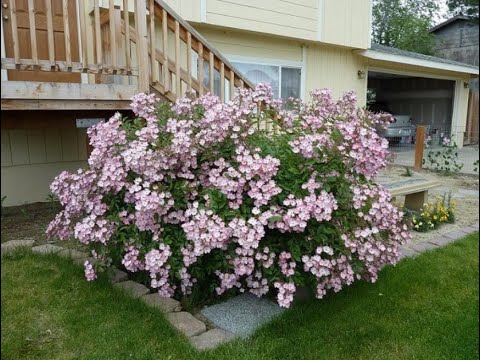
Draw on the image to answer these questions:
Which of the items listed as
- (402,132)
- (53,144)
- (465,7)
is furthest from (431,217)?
(53,144)

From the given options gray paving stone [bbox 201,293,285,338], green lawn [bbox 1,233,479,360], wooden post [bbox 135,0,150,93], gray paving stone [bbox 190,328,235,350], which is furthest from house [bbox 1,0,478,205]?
gray paving stone [bbox 201,293,285,338]

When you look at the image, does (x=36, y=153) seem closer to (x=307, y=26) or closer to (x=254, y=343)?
(x=254, y=343)

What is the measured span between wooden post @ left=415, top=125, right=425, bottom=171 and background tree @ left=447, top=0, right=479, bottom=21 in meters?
7.38

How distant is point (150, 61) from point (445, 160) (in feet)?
19.4

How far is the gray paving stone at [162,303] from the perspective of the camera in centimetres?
254

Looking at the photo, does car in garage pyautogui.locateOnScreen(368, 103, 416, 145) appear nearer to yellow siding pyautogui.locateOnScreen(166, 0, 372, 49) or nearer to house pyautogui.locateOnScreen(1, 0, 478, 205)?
house pyautogui.locateOnScreen(1, 0, 478, 205)

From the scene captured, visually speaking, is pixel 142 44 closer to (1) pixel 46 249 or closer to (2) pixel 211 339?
(1) pixel 46 249

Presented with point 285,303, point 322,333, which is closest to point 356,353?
point 322,333

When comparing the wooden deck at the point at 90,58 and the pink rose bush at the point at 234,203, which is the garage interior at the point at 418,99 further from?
the pink rose bush at the point at 234,203

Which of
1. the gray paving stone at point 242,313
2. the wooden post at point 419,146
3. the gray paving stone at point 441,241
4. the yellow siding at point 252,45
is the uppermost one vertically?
the yellow siding at point 252,45

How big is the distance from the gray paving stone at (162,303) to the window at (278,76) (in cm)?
519

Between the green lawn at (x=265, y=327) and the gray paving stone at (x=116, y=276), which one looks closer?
the green lawn at (x=265, y=327)

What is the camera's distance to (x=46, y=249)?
325 centimetres

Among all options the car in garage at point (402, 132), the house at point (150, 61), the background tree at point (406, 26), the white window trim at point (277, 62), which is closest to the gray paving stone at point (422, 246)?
the house at point (150, 61)
